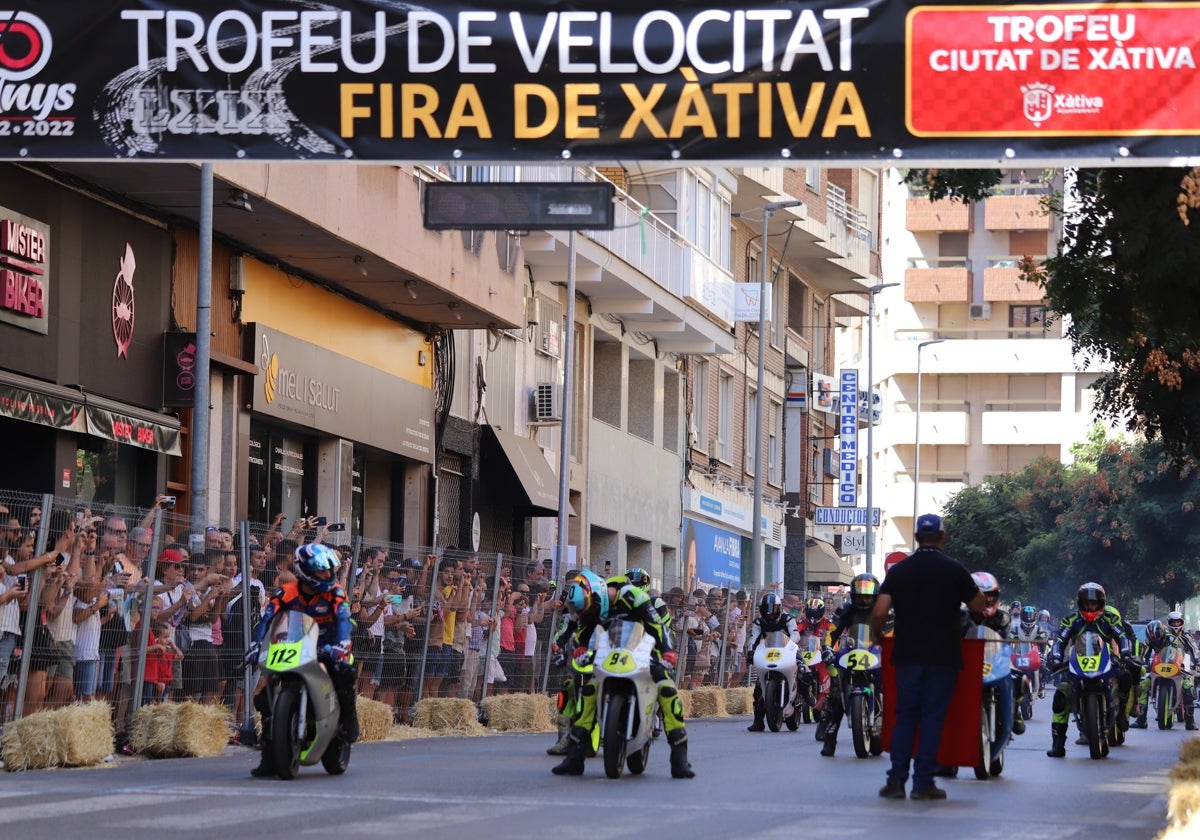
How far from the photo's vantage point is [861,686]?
2000 cm

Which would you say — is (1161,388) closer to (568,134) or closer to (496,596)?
(496,596)

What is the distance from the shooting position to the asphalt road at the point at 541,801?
1190 centimetres

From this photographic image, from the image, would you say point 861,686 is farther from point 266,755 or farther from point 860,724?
point 266,755

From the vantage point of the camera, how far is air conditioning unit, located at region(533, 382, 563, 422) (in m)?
38.2

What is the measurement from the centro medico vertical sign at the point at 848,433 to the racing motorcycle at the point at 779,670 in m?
34.4

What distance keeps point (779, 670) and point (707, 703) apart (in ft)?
16.7

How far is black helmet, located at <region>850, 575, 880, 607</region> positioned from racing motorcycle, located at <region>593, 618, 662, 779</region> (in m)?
4.16

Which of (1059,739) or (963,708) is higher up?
(963,708)

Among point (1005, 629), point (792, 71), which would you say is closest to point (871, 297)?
point (1005, 629)

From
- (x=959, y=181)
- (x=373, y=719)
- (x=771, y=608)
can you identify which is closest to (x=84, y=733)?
(x=373, y=719)

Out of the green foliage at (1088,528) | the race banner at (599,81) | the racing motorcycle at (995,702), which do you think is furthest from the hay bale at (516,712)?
the green foliage at (1088,528)

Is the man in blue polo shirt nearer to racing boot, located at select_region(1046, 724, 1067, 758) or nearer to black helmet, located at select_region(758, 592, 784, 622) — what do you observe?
racing boot, located at select_region(1046, 724, 1067, 758)

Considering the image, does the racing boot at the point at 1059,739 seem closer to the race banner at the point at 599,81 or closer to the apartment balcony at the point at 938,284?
the race banner at the point at 599,81

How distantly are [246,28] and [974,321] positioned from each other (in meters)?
94.0
